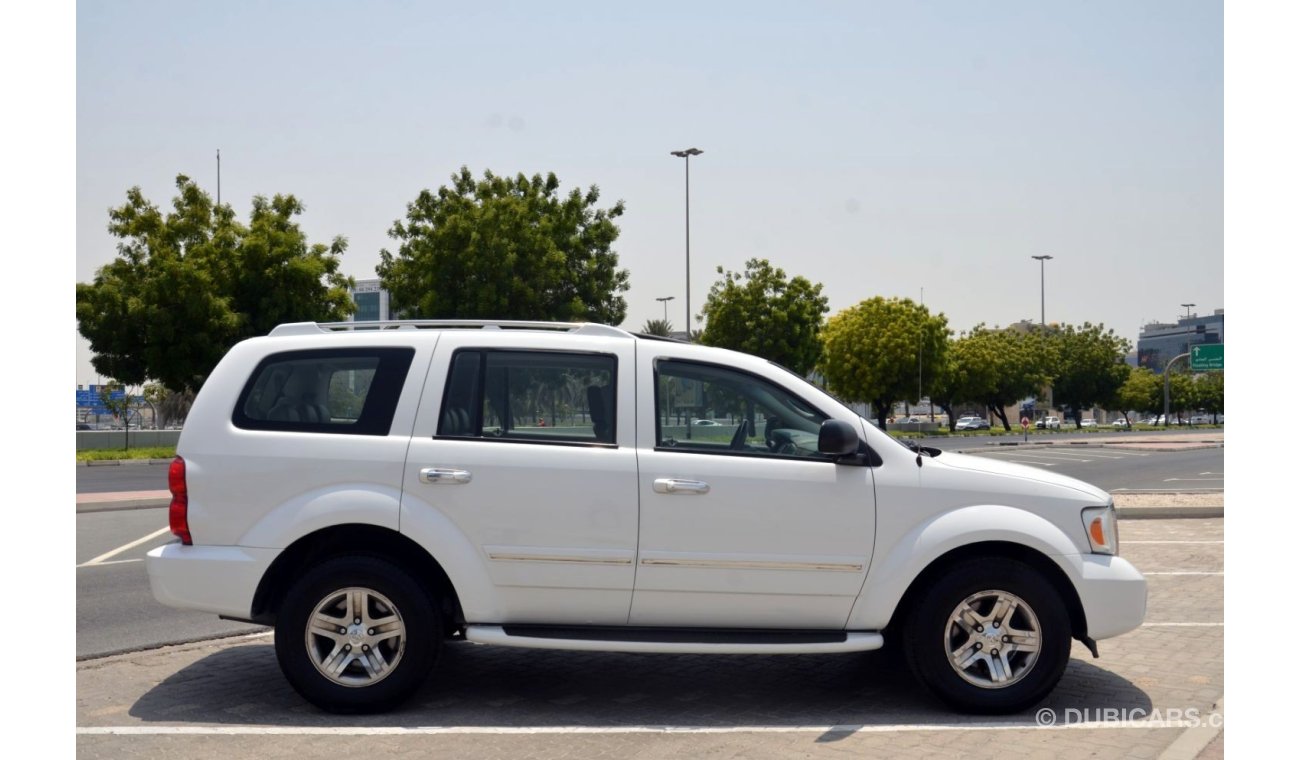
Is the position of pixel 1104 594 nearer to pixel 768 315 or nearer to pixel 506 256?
pixel 506 256

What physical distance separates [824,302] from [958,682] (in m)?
51.9

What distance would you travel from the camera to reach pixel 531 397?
6023mm

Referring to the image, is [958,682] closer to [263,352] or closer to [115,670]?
[263,352]

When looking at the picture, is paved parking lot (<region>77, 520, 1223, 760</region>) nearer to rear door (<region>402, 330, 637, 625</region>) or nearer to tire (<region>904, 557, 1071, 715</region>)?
tire (<region>904, 557, 1071, 715</region>)

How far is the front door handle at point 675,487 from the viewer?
5.73 m

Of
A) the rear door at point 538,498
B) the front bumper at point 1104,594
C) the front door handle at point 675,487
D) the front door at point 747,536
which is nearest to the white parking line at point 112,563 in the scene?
the rear door at point 538,498

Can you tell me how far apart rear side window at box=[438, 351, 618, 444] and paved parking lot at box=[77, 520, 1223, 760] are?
4.55ft

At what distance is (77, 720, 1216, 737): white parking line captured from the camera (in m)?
5.46

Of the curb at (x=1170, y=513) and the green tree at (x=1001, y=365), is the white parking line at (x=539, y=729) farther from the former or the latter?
the green tree at (x=1001, y=365)

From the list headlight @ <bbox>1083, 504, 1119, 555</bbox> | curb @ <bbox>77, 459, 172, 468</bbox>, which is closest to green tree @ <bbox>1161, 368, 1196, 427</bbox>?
curb @ <bbox>77, 459, 172, 468</bbox>

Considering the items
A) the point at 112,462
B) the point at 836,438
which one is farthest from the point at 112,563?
the point at 112,462

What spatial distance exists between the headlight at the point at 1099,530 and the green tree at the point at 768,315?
48353 mm

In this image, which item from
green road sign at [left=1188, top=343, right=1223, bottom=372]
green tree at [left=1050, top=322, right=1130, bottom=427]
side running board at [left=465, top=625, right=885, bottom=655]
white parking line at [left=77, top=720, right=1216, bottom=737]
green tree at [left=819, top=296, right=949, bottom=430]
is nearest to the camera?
white parking line at [left=77, top=720, right=1216, bottom=737]

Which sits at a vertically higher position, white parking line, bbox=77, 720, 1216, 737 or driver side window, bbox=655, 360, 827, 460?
driver side window, bbox=655, 360, 827, 460
